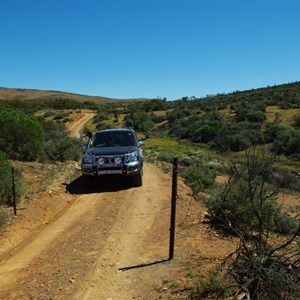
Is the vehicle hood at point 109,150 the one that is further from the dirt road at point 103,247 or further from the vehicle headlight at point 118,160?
the dirt road at point 103,247

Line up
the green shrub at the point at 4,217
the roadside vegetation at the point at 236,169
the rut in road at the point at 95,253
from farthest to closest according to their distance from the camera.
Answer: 1. the green shrub at the point at 4,217
2. the rut in road at the point at 95,253
3. the roadside vegetation at the point at 236,169

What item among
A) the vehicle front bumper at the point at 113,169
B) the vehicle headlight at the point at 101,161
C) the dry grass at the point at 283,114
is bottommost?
the vehicle front bumper at the point at 113,169

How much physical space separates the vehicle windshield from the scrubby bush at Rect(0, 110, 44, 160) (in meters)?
4.40

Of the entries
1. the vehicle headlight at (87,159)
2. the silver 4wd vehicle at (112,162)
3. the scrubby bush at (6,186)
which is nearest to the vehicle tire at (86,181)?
the silver 4wd vehicle at (112,162)

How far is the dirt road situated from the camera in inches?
204

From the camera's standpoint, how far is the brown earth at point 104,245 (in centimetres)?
519

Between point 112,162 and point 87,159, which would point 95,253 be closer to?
point 112,162

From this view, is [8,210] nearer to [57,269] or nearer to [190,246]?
[57,269]

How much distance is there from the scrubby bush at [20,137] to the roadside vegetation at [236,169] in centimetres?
4

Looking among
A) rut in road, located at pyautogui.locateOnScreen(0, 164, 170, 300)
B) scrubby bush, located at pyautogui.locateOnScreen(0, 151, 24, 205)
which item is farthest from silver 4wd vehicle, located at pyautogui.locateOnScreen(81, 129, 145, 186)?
scrubby bush, located at pyautogui.locateOnScreen(0, 151, 24, 205)

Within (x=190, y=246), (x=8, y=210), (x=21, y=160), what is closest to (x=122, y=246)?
(x=190, y=246)

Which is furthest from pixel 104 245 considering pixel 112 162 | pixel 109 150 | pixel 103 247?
pixel 109 150

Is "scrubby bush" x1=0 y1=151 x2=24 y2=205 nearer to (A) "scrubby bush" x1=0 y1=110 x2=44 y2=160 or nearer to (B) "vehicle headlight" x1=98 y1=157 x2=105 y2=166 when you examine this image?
(B) "vehicle headlight" x1=98 y1=157 x2=105 y2=166

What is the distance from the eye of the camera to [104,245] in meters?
6.79
